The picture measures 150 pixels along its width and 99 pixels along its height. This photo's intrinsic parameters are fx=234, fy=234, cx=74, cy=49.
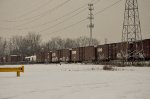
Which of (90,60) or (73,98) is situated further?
(90,60)

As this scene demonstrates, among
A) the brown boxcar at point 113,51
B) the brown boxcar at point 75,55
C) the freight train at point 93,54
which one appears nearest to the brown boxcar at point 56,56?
the freight train at point 93,54

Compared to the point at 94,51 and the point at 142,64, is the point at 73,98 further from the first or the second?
the point at 94,51

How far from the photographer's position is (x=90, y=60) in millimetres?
48688

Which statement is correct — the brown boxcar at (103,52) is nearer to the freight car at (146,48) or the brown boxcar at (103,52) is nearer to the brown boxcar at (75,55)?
the brown boxcar at (75,55)

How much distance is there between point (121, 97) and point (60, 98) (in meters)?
1.88

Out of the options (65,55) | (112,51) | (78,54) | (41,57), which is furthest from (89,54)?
(41,57)

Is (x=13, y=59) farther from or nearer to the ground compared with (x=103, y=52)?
nearer to the ground

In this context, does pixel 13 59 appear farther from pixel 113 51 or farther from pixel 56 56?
pixel 113 51

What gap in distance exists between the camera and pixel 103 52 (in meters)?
43.4

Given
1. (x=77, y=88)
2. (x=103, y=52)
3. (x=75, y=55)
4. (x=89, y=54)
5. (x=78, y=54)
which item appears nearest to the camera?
(x=77, y=88)

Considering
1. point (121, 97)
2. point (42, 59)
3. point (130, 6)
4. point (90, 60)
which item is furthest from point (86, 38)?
point (121, 97)

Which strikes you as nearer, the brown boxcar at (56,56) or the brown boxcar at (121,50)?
the brown boxcar at (121,50)

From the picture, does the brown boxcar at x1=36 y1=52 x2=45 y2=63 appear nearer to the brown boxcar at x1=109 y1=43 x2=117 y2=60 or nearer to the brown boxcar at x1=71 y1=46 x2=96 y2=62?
the brown boxcar at x1=71 y1=46 x2=96 y2=62

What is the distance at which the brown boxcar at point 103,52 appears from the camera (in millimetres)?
42341
